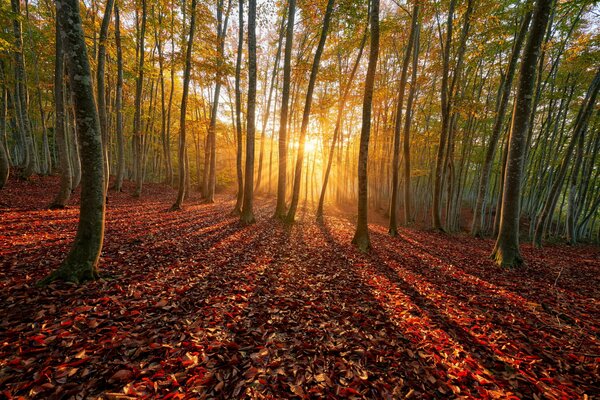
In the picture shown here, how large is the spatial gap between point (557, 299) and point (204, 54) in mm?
15914

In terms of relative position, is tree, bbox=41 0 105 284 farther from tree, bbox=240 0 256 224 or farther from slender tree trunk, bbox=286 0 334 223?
slender tree trunk, bbox=286 0 334 223

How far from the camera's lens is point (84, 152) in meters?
3.76

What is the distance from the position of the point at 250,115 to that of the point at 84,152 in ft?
21.9

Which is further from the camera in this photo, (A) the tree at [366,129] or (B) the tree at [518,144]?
(A) the tree at [366,129]

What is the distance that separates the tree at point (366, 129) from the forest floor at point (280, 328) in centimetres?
165

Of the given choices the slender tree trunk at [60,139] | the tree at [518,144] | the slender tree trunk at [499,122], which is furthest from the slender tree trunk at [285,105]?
the slender tree trunk at [499,122]

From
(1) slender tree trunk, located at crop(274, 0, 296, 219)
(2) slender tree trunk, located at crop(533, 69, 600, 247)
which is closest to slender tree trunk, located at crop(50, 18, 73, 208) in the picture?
(1) slender tree trunk, located at crop(274, 0, 296, 219)

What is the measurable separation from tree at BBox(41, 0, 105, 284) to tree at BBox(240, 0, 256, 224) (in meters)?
6.06

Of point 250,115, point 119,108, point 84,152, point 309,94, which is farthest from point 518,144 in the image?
point 119,108

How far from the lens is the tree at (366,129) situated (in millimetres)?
7055

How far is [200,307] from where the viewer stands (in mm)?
3719

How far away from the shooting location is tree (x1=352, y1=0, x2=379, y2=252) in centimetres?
705

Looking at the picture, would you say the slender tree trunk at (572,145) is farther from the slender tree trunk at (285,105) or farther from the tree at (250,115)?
the tree at (250,115)

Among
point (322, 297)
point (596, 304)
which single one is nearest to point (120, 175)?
point (322, 297)
